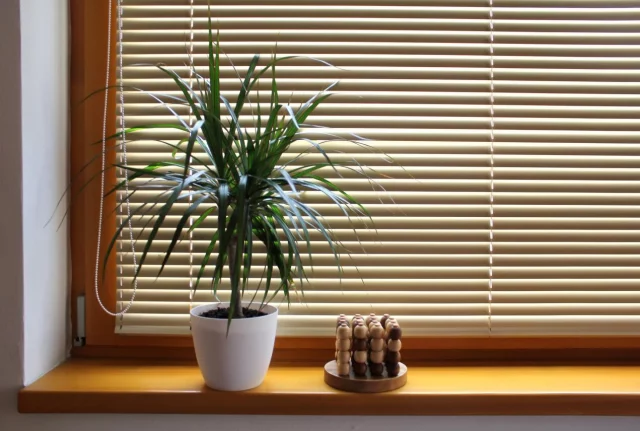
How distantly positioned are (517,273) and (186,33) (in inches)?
41.4

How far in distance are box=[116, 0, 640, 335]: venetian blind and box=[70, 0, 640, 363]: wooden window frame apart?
0.05 metres

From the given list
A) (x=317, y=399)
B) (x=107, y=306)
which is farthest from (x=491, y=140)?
(x=107, y=306)

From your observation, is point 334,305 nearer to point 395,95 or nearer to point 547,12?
point 395,95

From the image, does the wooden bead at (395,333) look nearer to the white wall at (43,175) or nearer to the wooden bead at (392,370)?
the wooden bead at (392,370)

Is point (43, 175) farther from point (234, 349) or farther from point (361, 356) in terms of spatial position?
point (361, 356)

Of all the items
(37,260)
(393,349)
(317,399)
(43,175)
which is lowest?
(317,399)

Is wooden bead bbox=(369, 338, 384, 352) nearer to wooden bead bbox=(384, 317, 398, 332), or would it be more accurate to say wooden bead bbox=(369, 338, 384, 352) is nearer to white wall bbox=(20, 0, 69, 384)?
→ wooden bead bbox=(384, 317, 398, 332)

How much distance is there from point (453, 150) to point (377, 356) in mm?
562

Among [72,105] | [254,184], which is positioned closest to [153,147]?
[72,105]

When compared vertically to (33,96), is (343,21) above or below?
above

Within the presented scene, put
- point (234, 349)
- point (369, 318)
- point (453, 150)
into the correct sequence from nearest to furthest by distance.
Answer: point (234, 349)
point (369, 318)
point (453, 150)

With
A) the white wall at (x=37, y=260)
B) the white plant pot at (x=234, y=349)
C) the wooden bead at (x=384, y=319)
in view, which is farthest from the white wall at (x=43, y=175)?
the wooden bead at (x=384, y=319)

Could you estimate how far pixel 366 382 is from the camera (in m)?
1.30

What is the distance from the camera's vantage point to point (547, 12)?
1.51 metres
